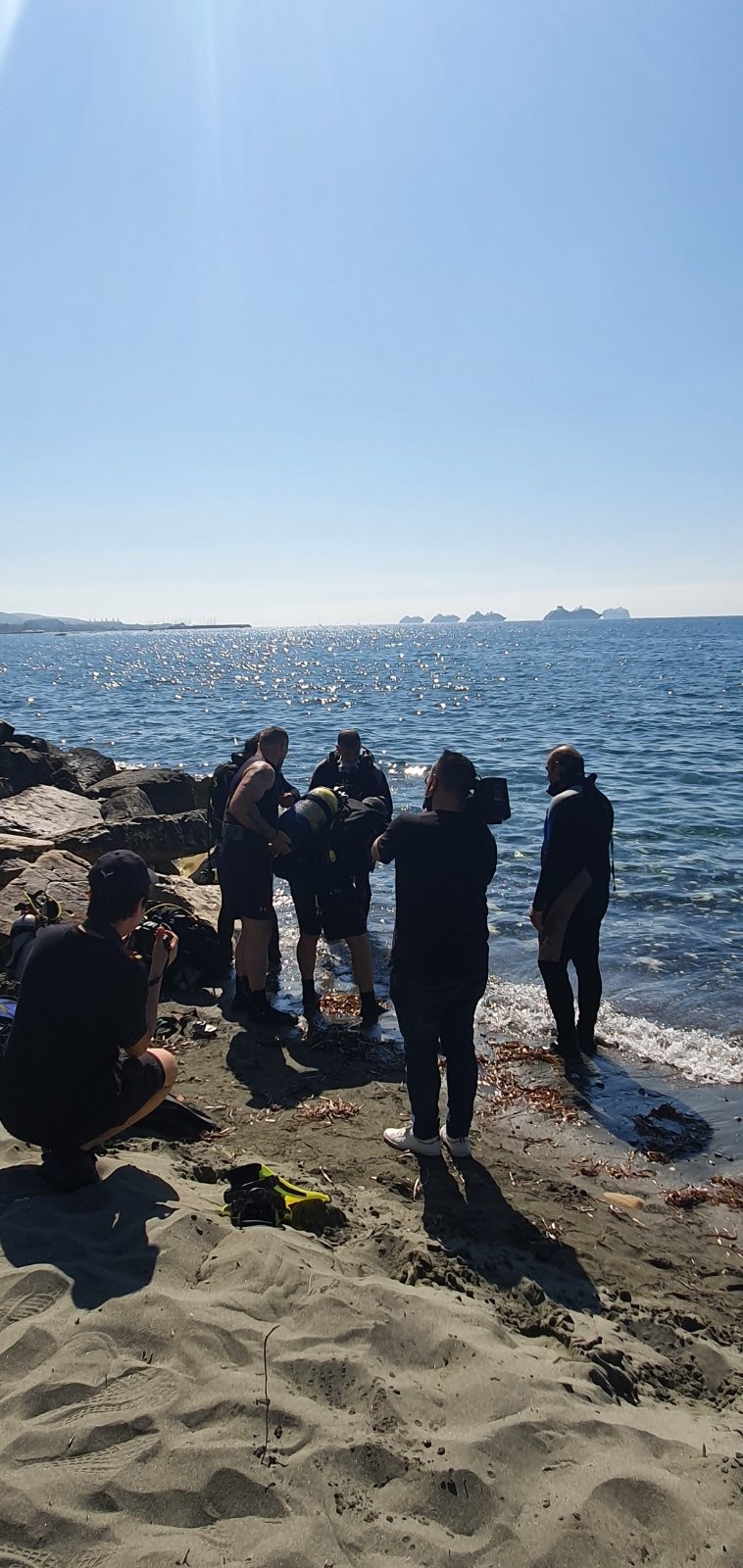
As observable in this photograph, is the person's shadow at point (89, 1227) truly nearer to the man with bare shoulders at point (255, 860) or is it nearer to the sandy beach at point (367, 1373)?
the sandy beach at point (367, 1373)

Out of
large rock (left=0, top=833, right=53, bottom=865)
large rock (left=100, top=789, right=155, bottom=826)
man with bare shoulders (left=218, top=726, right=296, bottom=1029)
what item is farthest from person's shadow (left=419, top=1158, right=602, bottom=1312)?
large rock (left=100, top=789, right=155, bottom=826)

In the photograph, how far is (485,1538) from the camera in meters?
2.39

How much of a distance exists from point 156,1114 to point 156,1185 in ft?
3.70

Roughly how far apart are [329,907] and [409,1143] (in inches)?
92.3

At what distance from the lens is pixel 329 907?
23.0ft

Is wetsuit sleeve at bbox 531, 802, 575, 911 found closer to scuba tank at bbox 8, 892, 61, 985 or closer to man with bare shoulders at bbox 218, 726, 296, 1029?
man with bare shoulders at bbox 218, 726, 296, 1029

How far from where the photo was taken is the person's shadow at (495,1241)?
3.87m

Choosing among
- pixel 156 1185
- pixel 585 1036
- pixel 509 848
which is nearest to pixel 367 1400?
pixel 156 1185

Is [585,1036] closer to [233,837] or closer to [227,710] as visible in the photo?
[233,837]

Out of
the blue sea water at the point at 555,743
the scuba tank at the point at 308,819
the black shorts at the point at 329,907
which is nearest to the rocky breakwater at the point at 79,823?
the black shorts at the point at 329,907

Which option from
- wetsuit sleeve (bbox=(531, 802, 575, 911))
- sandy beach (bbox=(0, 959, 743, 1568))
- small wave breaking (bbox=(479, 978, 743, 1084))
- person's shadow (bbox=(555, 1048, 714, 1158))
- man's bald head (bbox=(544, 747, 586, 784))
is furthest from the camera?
small wave breaking (bbox=(479, 978, 743, 1084))

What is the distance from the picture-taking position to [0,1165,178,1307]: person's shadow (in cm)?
328

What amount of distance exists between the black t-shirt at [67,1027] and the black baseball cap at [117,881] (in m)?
0.18

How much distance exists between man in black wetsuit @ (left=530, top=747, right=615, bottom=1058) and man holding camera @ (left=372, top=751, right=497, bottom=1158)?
1.78 meters
